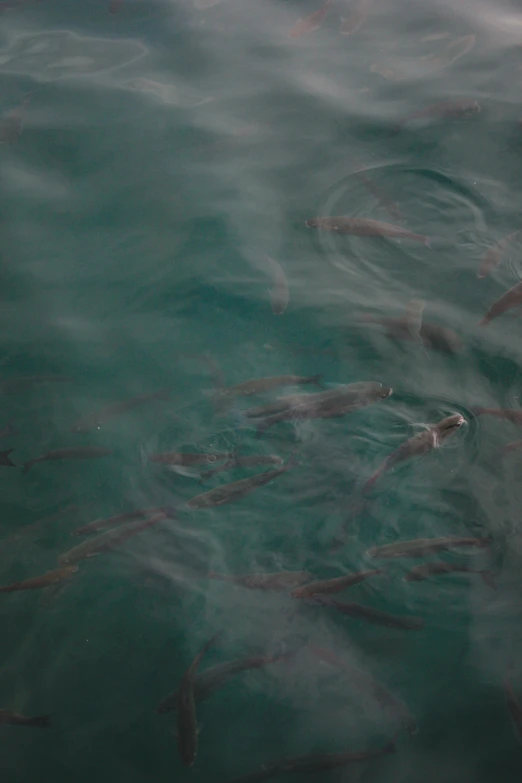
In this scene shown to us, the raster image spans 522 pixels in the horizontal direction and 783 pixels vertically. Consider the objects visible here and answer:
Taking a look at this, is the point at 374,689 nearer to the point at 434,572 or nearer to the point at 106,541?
the point at 434,572

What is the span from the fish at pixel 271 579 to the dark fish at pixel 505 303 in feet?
7.47

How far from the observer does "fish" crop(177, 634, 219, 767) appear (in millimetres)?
2912

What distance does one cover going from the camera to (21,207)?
5594 millimetres

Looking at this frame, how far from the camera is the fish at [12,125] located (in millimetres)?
6207

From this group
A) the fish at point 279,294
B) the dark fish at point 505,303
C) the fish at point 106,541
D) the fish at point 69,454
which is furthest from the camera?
the fish at point 279,294

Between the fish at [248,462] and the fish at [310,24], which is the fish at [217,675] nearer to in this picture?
the fish at [248,462]

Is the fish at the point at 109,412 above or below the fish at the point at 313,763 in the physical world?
above

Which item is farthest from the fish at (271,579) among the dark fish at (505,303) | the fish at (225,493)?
the dark fish at (505,303)

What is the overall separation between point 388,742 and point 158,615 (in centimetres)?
126

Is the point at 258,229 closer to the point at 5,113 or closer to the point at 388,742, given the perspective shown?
the point at 5,113

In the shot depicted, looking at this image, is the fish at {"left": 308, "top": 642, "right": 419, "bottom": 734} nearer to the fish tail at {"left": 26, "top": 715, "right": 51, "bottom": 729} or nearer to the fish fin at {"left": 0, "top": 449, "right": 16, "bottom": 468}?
the fish tail at {"left": 26, "top": 715, "right": 51, "bottom": 729}

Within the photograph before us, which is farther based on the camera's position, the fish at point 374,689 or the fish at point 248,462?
the fish at point 248,462

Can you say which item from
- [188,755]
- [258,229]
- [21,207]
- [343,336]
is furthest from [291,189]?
[188,755]

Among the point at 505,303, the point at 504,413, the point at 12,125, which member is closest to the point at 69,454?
the point at 504,413
